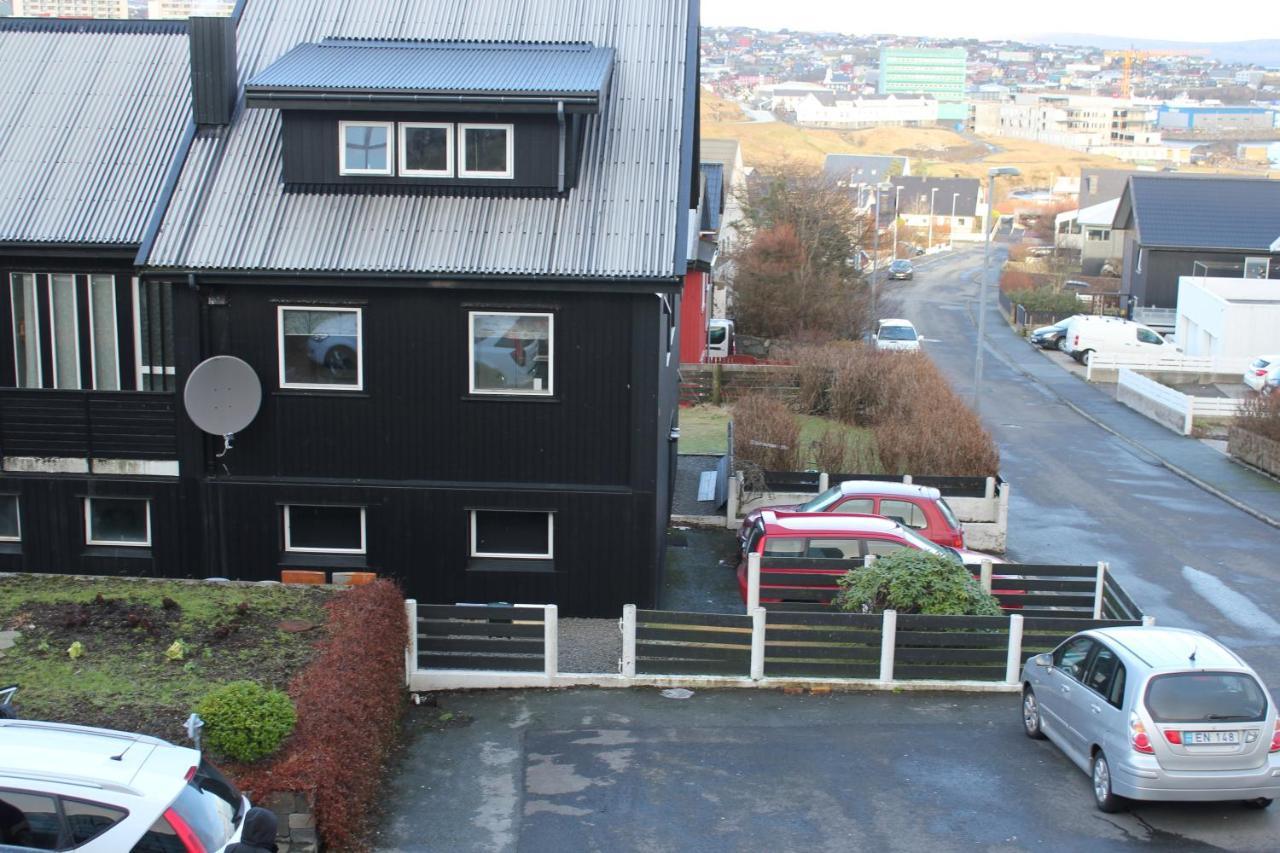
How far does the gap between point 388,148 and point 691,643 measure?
8150 millimetres

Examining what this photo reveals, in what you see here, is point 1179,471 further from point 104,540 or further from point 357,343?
point 104,540

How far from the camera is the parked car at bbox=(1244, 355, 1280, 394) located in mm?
41094

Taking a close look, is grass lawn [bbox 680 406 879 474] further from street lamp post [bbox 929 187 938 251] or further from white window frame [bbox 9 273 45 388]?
street lamp post [bbox 929 187 938 251]

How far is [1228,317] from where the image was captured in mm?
47781

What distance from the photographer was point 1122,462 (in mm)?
32375

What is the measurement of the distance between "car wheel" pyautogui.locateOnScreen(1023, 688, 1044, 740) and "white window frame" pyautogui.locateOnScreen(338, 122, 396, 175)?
1085 cm

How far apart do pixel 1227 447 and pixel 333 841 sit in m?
28.9

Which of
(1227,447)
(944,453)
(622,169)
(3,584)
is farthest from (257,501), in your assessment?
(1227,447)

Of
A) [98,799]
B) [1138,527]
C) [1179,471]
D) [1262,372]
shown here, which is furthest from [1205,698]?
[1262,372]

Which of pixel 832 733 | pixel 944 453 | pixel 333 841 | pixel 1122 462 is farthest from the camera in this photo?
pixel 1122 462

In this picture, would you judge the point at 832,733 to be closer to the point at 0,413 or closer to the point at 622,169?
the point at 622,169

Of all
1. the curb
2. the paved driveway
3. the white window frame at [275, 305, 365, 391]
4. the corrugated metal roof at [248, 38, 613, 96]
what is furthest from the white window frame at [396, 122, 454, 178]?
the curb

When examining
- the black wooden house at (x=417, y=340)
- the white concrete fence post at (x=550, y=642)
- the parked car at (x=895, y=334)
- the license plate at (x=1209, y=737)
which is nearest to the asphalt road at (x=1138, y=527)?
the parked car at (x=895, y=334)

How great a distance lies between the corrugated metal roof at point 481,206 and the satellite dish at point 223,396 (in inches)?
53.8
